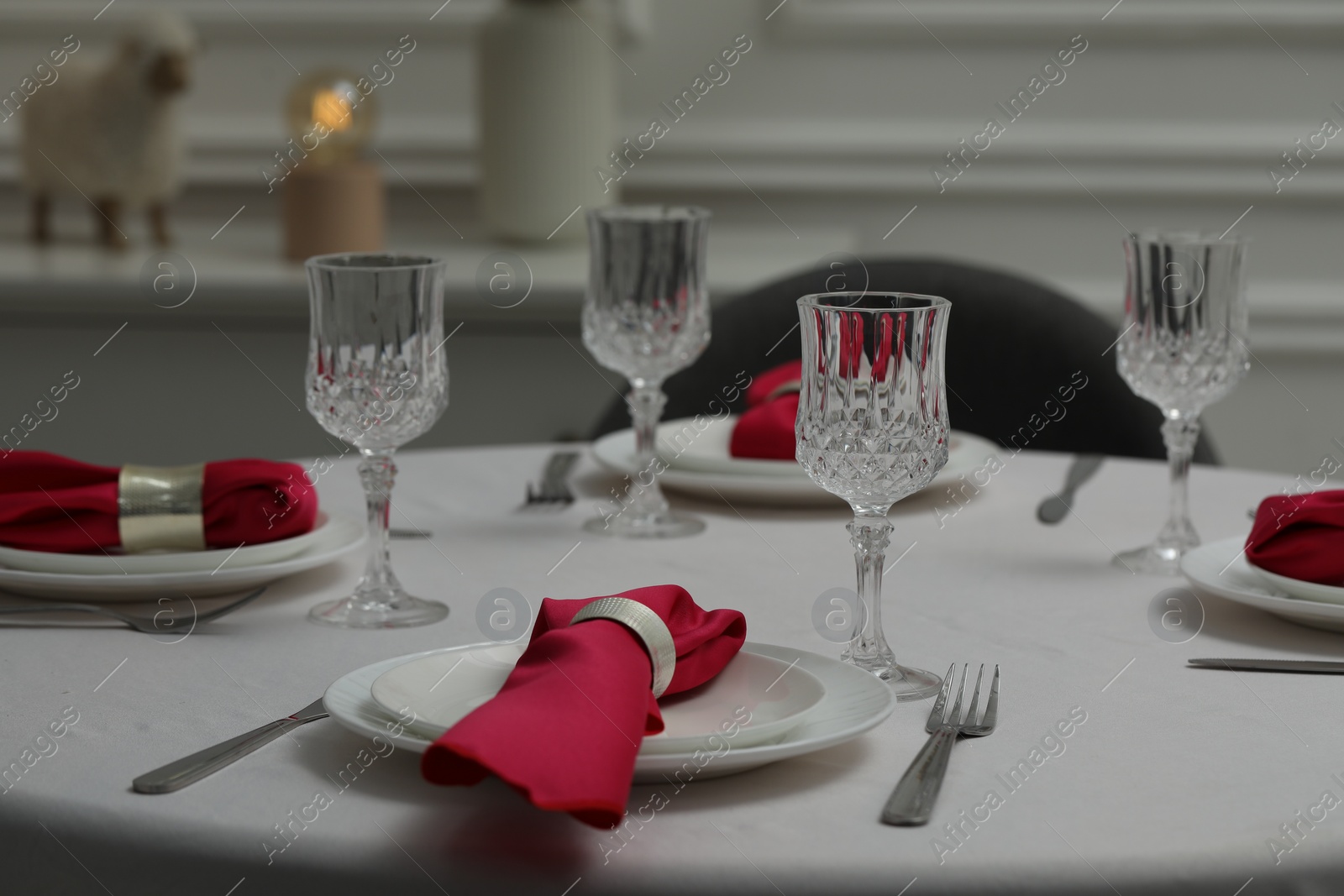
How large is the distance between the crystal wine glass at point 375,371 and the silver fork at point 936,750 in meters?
0.34

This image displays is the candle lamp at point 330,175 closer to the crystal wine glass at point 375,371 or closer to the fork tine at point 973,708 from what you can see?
the crystal wine glass at point 375,371

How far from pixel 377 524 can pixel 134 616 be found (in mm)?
160

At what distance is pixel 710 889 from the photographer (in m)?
0.54

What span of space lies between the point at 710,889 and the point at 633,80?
2.12 m

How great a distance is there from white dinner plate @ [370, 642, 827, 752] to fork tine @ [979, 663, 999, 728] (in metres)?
0.09

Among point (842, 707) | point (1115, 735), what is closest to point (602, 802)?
point (842, 707)

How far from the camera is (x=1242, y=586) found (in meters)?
0.90

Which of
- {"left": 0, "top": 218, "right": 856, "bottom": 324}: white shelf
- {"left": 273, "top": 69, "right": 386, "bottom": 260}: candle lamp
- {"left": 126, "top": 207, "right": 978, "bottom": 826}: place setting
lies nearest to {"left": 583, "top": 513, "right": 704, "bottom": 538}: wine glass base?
{"left": 126, "top": 207, "right": 978, "bottom": 826}: place setting

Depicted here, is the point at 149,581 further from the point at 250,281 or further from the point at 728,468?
the point at 250,281

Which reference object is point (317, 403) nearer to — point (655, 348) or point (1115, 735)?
point (655, 348)

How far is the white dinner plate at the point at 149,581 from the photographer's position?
900 millimetres

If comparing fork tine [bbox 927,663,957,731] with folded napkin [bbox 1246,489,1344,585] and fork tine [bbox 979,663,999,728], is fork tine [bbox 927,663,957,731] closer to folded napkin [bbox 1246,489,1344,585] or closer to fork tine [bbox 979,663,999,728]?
fork tine [bbox 979,663,999,728]

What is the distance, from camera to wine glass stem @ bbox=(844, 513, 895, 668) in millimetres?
783

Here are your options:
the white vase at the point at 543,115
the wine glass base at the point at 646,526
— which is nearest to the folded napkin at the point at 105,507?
the wine glass base at the point at 646,526
